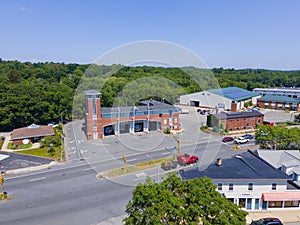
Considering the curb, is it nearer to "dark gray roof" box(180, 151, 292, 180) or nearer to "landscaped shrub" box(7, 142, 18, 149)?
"landscaped shrub" box(7, 142, 18, 149)

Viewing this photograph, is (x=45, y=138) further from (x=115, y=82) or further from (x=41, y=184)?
(x=115, y=82)

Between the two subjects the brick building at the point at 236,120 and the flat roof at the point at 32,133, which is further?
the brick building at the point at 236,120

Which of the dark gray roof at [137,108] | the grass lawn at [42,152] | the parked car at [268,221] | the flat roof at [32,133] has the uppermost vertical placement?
the dark gray roof at [137,108]

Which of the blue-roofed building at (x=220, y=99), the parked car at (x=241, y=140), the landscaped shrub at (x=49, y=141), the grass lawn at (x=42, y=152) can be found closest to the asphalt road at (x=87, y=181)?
the grass lawn at (x=42, y=152)

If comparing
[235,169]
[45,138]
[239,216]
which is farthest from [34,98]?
[239,216]

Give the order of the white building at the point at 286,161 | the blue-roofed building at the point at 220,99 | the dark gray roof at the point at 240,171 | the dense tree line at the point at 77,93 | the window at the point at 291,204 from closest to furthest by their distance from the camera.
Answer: the dark gray roof at the point at 240,171 → the window at the point at 291,204 → the white building at the point at 286,161 → the dense tree line at the point at 77,93 → the blue-roofed building at the point at 220,99

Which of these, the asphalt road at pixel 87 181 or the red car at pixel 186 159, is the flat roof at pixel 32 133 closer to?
the asphalt road at pixel 87 181
